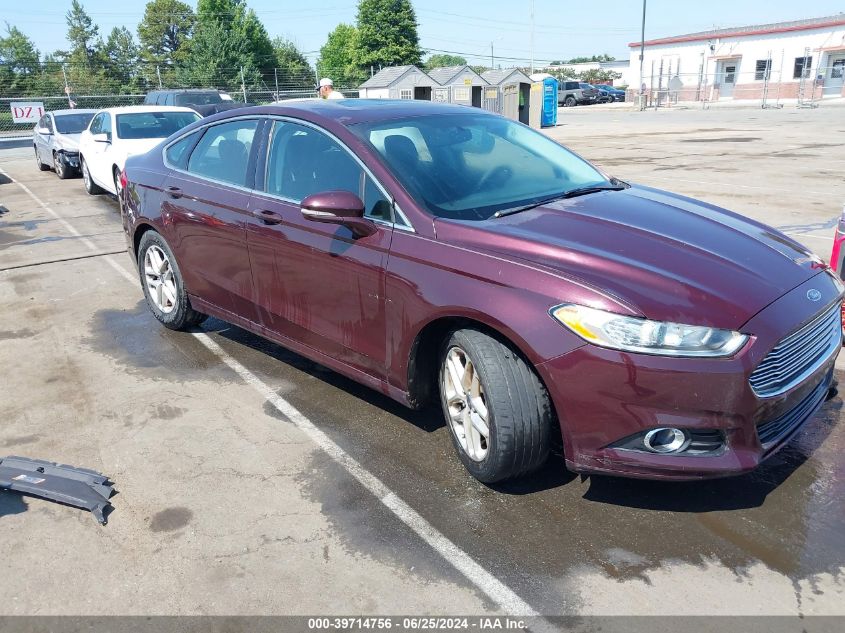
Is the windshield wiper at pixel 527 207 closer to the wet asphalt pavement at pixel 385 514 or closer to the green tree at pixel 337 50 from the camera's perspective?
the wet asphalt pavement at pixel 385 514

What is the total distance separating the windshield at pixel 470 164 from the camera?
3.66m

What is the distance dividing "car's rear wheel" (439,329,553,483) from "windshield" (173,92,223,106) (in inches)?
842

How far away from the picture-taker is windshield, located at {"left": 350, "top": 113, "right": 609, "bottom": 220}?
3658mm

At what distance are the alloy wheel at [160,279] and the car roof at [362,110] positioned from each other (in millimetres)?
1446

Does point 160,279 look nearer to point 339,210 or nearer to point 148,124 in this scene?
point 339,210

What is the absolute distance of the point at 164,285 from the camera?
18.4 feet

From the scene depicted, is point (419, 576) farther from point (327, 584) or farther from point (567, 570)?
point (567, 570)

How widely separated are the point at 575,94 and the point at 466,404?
188 ft

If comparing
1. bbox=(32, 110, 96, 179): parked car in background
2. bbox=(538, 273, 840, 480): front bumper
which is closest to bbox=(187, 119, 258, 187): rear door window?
bbox=(538, 273, 840, 480): front bumper

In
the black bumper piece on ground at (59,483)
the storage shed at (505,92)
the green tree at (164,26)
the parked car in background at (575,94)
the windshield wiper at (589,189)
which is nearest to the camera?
the black bumper piece on ground at (59,483)

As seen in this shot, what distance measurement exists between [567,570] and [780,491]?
1.21 m

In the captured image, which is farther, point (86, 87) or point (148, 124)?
point (86, 87)

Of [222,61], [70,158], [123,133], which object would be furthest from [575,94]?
[123,133]

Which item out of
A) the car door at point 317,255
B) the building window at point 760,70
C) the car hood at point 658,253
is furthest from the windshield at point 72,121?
the building window at point 760,70
